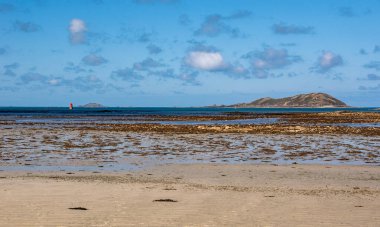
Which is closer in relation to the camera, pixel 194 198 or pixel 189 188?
pixel 194 198

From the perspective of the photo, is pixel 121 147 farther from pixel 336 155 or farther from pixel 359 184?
pixel 359 184

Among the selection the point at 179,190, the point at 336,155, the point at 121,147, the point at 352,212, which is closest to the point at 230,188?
the point at 179,190

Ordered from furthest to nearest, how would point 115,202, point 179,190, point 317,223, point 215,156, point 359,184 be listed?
point 215,156
point 359,184
point 179,190
point 115,202
point 317,223

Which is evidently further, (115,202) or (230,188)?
(230,188)

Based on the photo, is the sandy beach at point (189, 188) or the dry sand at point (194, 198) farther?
the sandy beach at point (189, 188)

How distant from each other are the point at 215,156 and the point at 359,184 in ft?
30.3

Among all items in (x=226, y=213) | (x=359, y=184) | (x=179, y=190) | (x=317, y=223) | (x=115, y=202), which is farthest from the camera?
(x=359, y=184)

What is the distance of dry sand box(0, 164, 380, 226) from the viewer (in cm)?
900

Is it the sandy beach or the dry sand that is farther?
the sandy beach

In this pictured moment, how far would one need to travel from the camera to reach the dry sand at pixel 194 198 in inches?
354

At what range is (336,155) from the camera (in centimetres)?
2280

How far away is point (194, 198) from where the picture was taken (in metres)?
11.3

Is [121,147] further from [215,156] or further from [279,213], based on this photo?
[279,213]

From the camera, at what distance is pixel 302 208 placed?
10.2 meters
